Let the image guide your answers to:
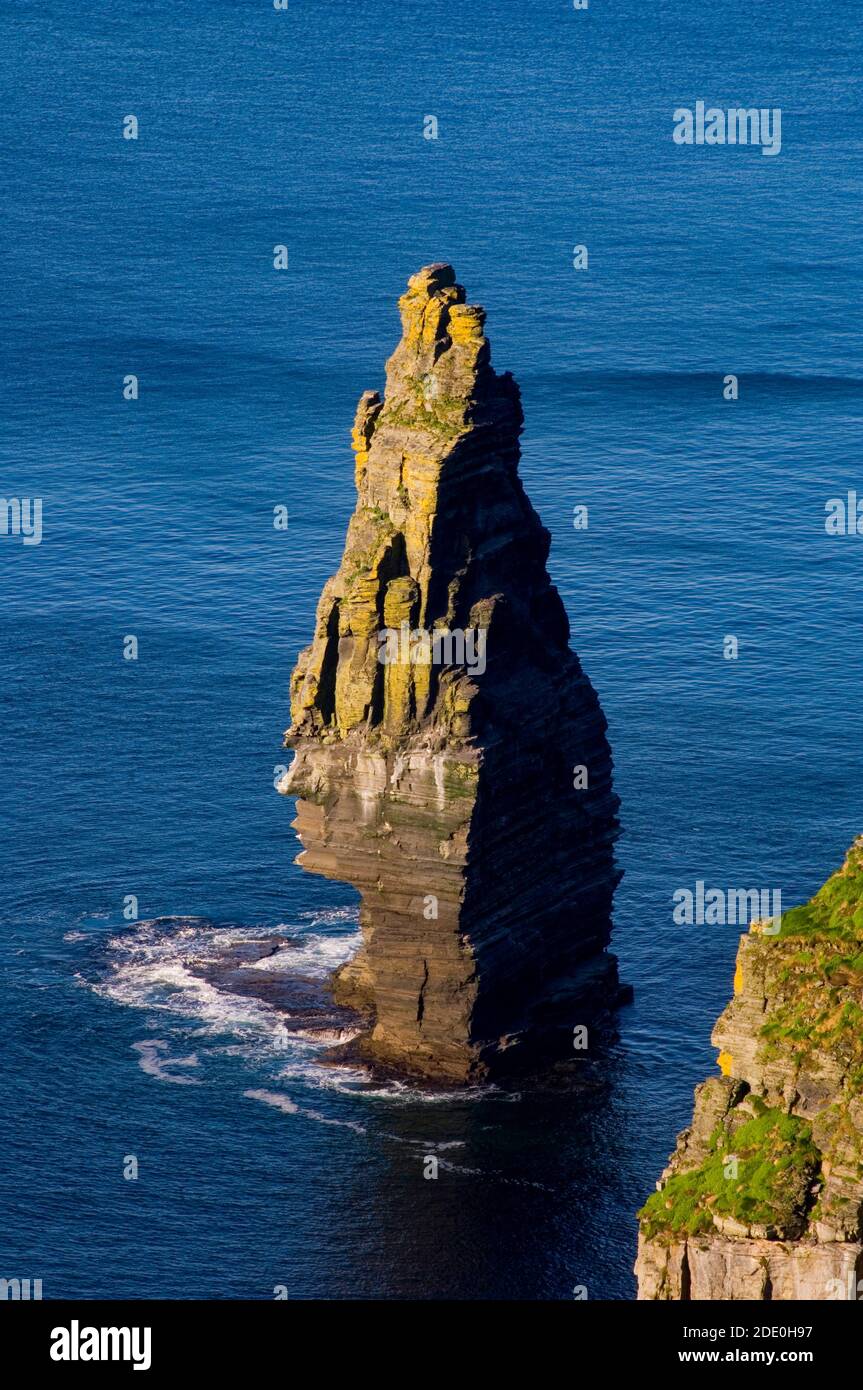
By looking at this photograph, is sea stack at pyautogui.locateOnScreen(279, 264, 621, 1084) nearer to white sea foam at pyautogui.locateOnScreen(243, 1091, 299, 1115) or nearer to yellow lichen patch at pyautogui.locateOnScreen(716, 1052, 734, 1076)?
white sea foam at pyautogui.locateOnScreen(243, 1091, 299, 1115)

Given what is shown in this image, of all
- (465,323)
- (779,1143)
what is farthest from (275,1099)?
(779,1143)

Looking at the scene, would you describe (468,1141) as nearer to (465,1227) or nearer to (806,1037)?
(465,1227)

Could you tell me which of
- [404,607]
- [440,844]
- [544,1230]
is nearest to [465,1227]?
[544,1230]

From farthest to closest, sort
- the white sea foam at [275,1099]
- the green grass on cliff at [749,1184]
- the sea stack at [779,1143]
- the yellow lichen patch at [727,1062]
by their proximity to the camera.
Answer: the white sea foam at [275,1099]
the yellow lichen patch at [727,1062]
the green grass on cliff at [749,1184]
the sea stack at [779,1143]

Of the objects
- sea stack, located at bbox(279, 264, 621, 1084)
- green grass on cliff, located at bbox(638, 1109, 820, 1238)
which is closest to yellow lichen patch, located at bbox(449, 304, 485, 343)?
sea stack, located at bbox(279, 264, 621, 1084)

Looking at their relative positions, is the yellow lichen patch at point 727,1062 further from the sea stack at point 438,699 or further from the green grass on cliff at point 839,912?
the sea stack at point 438,699

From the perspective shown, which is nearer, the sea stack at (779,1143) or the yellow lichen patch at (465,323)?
the sea stack at (779,1143)

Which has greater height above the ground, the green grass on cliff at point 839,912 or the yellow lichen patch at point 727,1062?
the green grass on cliff at point 839,912

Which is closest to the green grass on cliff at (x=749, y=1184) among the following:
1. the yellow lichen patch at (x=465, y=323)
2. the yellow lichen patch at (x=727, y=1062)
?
the yellow lichen patch at (x=727, y=1062)
